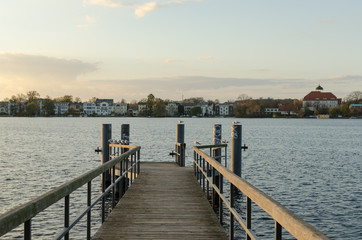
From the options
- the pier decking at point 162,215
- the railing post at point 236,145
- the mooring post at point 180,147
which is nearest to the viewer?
the pier decking at point 162,215

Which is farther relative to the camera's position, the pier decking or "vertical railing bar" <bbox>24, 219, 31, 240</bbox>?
the pier decking

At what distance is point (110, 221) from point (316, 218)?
35.5 ft

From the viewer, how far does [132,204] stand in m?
8.76

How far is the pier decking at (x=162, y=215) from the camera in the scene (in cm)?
636

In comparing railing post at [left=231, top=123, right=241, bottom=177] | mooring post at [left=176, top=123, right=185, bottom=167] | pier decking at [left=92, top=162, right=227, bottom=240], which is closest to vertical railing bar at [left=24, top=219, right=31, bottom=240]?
pier decking at [left=92, top=162, right=227, bottom=240]

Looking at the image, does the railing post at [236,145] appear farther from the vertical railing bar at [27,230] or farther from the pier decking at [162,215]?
the vertical railing bar at [27,230]

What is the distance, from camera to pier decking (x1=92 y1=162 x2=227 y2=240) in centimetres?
636

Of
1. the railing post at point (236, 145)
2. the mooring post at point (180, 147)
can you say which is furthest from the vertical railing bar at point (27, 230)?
the mooring post at point (180, 147)

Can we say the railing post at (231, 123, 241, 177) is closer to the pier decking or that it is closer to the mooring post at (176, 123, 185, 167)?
the mooring post at (176, 123, 185, 167)

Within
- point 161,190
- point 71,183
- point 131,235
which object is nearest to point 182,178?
point 161,190

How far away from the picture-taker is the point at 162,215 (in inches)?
304

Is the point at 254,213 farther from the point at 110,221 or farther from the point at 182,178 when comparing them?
the point at 110,221

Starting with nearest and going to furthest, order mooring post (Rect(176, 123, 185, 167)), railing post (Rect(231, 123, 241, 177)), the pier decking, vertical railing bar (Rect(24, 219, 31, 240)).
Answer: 1. vertical railing bar (Rect(24, 219, 31, 240))
2. the pier decking
3. railing post (Rect(231, 123, 241, 177))
4. mooring post (Rect(176, 123, 185, 167))

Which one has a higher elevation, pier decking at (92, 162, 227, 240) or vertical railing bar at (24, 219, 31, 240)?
vertical railing bar at (24, 219, 31, 240)
